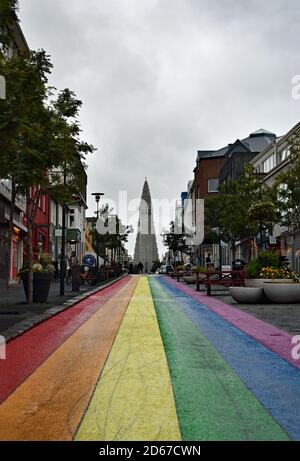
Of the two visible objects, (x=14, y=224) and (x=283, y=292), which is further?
(x=14, y=224)

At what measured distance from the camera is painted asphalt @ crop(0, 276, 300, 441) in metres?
3.94

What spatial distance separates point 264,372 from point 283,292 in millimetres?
10508

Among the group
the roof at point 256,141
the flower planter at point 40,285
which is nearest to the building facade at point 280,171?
the roof at point 256,141

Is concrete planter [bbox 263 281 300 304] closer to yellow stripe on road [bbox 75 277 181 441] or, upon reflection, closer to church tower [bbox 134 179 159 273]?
yellow stripe on road [bbox 75 277 181 441]

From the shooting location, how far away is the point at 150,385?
5.35 metres

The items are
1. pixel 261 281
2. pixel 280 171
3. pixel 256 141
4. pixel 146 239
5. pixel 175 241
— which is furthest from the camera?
pixel 146 239

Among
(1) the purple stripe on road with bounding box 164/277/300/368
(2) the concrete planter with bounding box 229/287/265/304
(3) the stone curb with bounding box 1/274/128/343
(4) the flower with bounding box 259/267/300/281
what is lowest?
(1) the purple stripe on road with bounding box 164/277/300/368

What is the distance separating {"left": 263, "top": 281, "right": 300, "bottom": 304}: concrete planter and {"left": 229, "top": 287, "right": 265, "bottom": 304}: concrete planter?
0.24 metres

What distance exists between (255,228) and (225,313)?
75.7 ft

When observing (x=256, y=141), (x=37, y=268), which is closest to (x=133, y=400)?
(x=37, y=268)

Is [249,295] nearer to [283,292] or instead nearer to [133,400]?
[283,292]

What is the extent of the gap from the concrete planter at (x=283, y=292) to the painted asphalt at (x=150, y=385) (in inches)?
256

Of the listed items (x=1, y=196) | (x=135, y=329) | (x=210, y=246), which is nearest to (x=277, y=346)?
(x=135, y=329)

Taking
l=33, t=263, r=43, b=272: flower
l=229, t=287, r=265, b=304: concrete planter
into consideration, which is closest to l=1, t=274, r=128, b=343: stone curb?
l=33, t=263, r=43, b=272: flower
